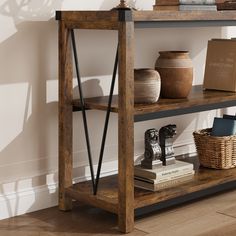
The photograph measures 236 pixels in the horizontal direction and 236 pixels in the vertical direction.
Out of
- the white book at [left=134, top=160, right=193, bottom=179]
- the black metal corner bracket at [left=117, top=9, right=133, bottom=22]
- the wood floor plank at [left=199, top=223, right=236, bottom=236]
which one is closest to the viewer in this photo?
the black metal corner bracket at [left=117, top=9, right=133, bottom=22]

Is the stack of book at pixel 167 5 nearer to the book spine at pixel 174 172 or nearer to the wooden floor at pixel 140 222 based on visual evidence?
the book spine at pixel 174 172

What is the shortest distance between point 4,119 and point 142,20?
67cm

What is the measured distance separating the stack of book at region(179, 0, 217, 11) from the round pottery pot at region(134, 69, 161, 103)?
306mm

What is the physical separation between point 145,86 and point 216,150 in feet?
1.86

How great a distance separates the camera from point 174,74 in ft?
8.50

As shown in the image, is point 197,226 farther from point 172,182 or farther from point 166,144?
point 166,144

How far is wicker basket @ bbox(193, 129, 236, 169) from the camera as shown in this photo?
9.13ft

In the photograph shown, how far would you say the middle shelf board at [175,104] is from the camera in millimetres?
2352

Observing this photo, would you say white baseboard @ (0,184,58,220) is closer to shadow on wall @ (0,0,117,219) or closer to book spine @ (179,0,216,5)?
shadow on wall @ (0,0,117,219)

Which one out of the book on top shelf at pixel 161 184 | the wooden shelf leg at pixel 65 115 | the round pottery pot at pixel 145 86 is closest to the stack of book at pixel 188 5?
the round pottery pot at pixel 145 86

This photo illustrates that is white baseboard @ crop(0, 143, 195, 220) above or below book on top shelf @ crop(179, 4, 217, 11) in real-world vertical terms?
below

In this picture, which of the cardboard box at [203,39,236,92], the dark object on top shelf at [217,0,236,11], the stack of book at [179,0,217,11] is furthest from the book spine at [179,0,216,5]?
the cardboard box at [203,39,236,92]

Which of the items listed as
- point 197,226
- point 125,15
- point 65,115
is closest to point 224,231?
point 197,226

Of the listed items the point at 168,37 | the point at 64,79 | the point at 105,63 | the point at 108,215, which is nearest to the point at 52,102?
the point at 64,79
